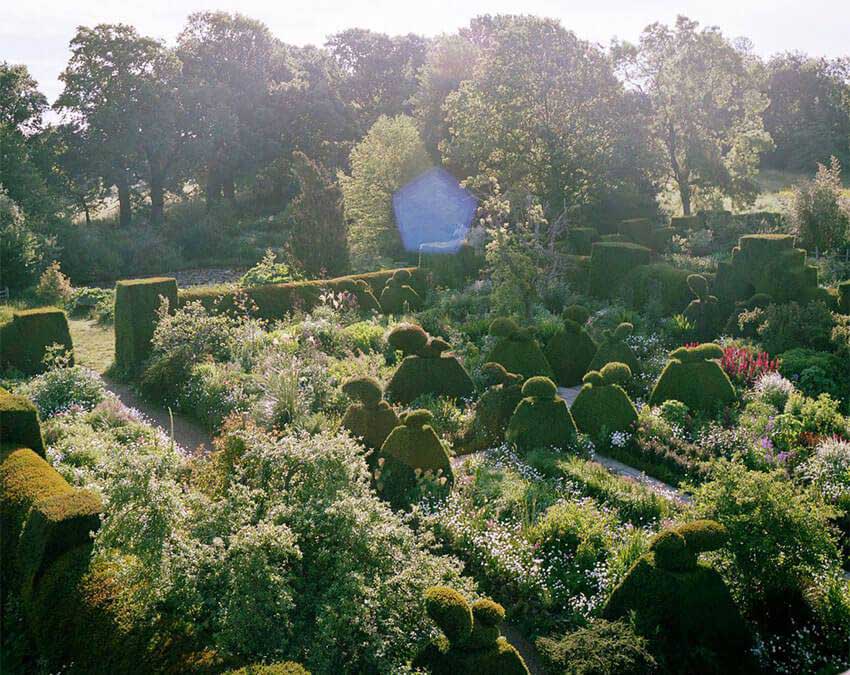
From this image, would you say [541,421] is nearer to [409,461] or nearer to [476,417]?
[476,417]

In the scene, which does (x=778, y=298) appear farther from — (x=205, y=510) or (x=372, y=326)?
(x=205, y=510)

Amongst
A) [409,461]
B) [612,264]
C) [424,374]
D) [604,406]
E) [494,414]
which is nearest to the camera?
[409,461]

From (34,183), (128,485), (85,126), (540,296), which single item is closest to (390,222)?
(540,296)

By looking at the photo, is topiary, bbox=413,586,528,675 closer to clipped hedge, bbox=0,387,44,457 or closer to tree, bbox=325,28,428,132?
clipped hedge, bbox=0,387,44,457

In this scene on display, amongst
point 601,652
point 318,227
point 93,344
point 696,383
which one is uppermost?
point 318,227

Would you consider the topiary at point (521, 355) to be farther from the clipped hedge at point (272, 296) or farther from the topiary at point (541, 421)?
the clipped hedge at point (272, 296)

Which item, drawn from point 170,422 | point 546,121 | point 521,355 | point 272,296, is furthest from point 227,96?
point 521,355

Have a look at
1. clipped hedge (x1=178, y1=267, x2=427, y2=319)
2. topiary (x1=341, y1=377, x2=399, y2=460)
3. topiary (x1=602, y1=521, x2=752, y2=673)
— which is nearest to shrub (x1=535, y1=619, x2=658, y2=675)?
topiary (x1=602, y1=521, x2=752, y2=673)
